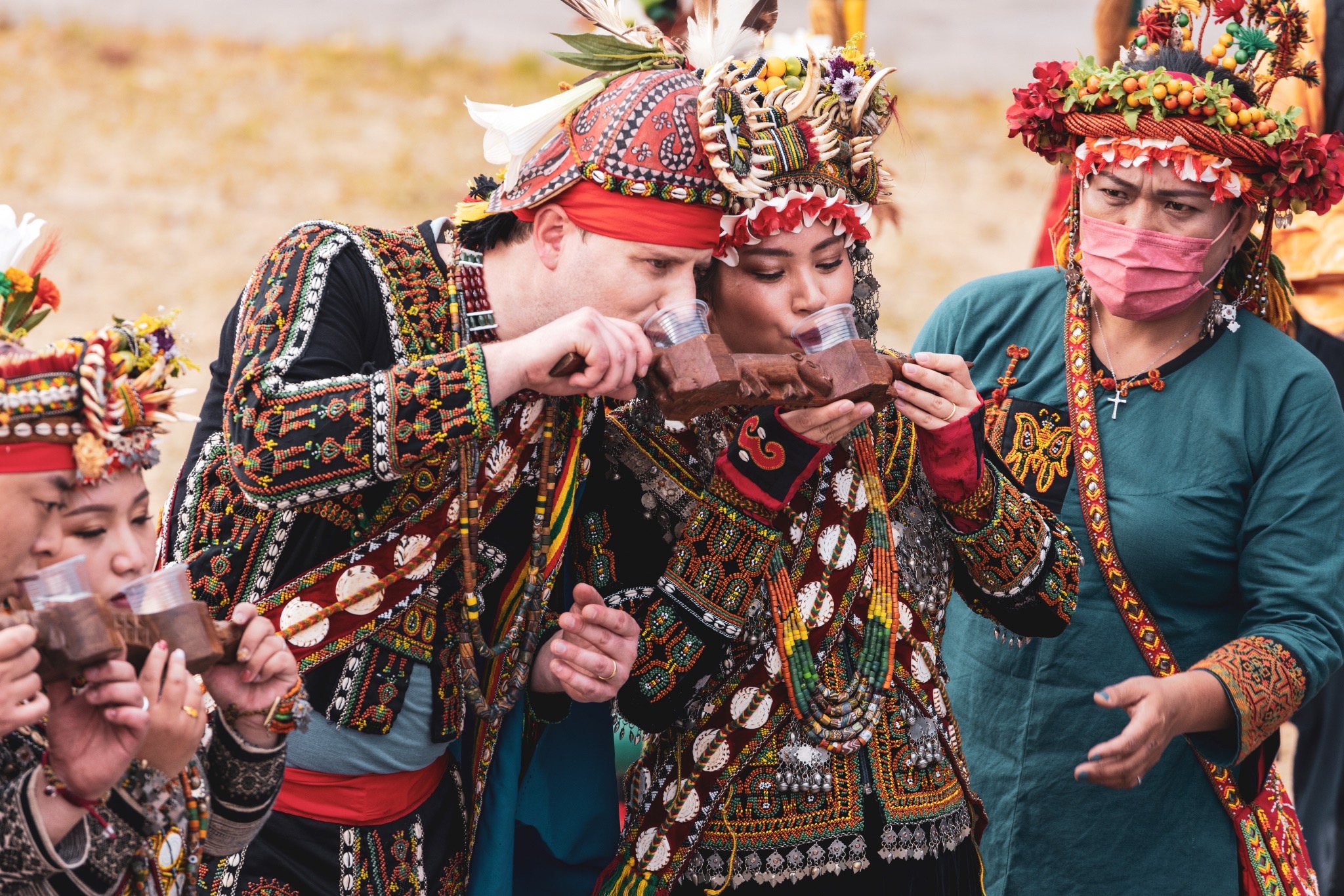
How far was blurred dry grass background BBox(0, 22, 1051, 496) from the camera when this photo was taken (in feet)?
33.9

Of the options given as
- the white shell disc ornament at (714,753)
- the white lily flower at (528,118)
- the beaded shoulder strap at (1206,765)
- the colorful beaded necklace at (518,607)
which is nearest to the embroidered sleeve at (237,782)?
the colorful beaded necklace at (518,607)

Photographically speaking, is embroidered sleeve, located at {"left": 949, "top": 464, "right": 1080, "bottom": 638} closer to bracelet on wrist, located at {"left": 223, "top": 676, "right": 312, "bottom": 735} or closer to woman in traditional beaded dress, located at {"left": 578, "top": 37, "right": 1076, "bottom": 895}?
woman in traditional beaded dress, located at {"left": 578, "top": 37, "right": 1076, "bottom": 895}

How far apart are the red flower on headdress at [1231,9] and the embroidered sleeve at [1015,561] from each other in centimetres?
130

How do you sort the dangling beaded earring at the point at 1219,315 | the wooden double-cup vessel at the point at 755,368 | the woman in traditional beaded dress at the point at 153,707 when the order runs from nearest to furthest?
the woman in traditional beaded dress at the point at 153,707 < the wooden double-cup vessel at the point at 755,368 < the dangling beaded earring at the point at 1219,315

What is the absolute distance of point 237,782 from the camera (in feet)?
7.29

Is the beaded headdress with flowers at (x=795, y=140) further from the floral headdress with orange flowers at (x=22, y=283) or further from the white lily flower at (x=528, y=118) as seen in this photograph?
the floral headdress with orange flowers at (x=22, y=283)

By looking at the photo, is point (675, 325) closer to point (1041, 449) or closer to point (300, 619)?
point (300, 619)

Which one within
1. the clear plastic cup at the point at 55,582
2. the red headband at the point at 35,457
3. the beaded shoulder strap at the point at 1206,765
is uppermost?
the red headband at the point at 35,457

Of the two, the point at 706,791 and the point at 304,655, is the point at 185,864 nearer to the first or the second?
the point at 304,655

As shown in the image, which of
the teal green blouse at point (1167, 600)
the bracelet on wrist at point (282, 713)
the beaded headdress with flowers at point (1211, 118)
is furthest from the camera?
the beaded headdress with flowers at point (1211, 118)

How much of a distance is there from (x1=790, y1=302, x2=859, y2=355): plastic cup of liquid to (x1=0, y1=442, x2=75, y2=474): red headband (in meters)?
1.26

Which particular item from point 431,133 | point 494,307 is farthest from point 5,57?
point 494,307

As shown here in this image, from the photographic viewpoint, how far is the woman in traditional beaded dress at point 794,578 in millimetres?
2633

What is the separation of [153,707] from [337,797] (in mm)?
663
